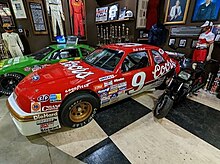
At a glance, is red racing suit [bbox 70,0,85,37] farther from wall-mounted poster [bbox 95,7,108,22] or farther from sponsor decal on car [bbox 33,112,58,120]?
sponsor decal on car [bbox 33,112,58,120]

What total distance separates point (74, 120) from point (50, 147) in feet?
1.44

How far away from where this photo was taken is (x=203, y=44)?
2.92 m

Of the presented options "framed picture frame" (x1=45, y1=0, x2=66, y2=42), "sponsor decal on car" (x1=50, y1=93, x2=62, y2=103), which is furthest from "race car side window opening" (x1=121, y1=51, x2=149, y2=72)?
"framed picture frame" (x1=45, y1=0, x2=66, y2=42)

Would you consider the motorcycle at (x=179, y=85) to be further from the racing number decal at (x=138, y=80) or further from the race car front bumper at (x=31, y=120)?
the race car front bumper at (x=31, y=120)

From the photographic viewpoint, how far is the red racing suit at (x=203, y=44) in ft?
9.27

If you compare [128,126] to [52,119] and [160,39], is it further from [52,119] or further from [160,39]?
[160,39]

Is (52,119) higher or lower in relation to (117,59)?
lower

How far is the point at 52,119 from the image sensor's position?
1.69m

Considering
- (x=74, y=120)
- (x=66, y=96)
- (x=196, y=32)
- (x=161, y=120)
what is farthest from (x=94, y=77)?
(x=196, y=32)

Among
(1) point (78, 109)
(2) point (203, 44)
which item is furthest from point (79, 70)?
(2) point (203, 44)

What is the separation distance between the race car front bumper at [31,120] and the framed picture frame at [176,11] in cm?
365

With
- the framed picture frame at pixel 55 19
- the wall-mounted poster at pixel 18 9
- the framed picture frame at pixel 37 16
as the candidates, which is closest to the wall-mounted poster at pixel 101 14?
the framed picture frame at pixel 55 19

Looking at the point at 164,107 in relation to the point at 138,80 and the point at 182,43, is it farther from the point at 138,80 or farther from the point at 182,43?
the point at 182,43

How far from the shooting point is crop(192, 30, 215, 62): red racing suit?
2826 millimetres
